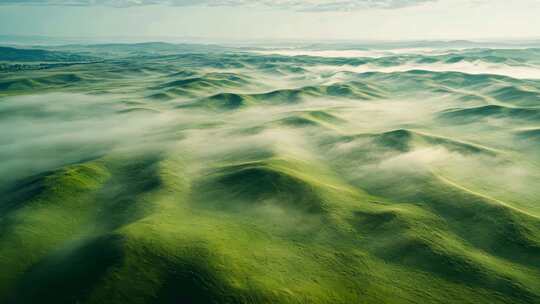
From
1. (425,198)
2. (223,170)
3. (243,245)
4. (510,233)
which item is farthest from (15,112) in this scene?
(510,233)

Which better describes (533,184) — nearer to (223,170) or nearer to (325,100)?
(223,170)

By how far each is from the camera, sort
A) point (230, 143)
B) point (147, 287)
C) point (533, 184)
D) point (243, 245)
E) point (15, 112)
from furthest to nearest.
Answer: point (15, 112), point (230, 143), point (533, 184), point (243, 245), point (147, 287)

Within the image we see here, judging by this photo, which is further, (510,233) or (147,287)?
(510,233)

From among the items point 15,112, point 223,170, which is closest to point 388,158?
point 223,170

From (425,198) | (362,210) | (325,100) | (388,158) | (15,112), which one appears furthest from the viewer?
(325,100)

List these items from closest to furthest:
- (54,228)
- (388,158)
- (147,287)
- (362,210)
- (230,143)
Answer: (147,287), (54,228), (362,210), (388,158), (230,143)

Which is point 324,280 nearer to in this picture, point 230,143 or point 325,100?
point 230,143

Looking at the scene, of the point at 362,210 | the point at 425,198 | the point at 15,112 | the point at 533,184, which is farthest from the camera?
the point at 15,112

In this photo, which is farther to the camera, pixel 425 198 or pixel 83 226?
pixel 425 198
